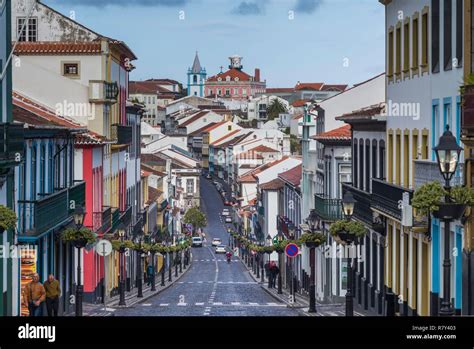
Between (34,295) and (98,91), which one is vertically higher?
(98,91)

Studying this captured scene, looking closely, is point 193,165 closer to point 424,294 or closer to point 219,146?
point 219,146

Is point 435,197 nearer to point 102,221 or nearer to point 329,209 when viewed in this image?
point 102,221

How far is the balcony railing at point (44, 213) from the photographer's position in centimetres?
2491

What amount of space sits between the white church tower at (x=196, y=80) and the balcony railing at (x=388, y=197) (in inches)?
4797

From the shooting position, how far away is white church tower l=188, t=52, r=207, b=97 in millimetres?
157775

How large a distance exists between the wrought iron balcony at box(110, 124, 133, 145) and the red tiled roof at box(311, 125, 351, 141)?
6.42 m

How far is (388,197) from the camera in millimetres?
29328

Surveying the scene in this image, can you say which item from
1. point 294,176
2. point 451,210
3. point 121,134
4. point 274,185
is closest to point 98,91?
point 121,134

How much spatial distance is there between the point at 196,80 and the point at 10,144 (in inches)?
5815

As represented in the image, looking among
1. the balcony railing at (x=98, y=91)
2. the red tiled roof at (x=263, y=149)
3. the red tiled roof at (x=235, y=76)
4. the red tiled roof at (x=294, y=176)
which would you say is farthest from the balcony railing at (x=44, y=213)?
the red tiled roof at (x=235, y=76)

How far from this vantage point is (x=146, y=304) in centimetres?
3519

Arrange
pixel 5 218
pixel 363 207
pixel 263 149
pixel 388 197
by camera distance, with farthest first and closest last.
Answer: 1. pixel 263 149
2. pixel 363 207
3. pixel 388 197
4. pixel 5 218
